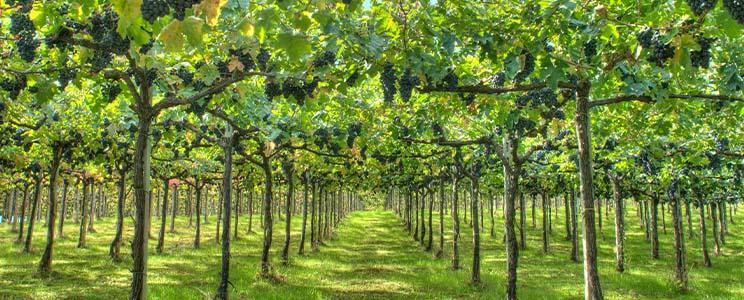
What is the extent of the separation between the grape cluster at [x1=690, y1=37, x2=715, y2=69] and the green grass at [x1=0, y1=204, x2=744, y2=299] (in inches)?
431

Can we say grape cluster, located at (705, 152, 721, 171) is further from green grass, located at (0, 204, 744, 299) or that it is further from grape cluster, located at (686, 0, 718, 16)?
grape cluster, located at (686, 0, 718, 16)

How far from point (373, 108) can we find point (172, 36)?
7.48 m

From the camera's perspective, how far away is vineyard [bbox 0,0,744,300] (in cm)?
496

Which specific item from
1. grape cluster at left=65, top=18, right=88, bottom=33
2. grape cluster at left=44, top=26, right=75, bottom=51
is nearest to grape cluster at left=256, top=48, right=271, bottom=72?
grape cluster at left=65, top=18, right=88, bottom=33

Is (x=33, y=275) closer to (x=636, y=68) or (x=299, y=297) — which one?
(x=299, y=297)

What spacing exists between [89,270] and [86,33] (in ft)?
47.1

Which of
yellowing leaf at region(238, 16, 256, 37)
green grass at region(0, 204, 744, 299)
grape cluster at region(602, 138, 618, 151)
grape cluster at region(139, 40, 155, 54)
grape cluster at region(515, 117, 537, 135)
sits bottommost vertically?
green grass at region(0, 204, 744, 299)

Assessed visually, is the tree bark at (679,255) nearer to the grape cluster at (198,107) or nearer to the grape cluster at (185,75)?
the grape cluster at (198,107)

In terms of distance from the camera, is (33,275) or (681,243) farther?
(681,243)

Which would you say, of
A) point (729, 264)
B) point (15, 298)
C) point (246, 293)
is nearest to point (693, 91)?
point (246, 293)

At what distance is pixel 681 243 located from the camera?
18.0m

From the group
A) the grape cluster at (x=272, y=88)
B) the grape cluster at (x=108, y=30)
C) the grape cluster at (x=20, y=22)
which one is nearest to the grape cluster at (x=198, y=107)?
the grape cluster at (x=272, y=88)

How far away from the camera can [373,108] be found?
34.1ft

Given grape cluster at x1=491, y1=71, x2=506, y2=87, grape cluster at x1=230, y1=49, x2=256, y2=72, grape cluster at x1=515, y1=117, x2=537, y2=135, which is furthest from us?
grape cluster at x1=515, y1=117, x2=537, y2=135
